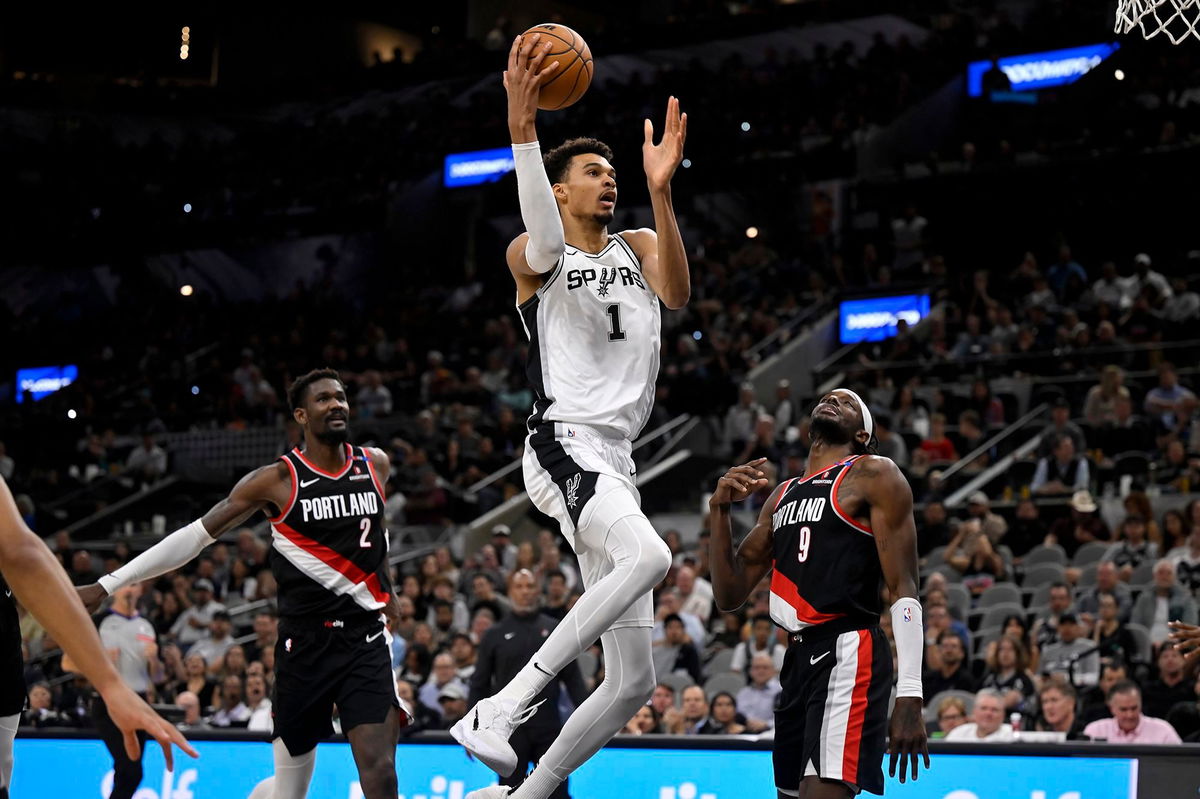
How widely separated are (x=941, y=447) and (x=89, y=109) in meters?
25.5

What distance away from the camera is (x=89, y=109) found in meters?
35.3

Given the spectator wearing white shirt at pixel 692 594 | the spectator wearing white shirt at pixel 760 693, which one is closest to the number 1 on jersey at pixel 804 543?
the spectator wearing white shirt at pixel 760 693

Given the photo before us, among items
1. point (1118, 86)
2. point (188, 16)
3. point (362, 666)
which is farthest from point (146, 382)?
point (362, 666)

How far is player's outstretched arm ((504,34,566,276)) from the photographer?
5680 millimetres

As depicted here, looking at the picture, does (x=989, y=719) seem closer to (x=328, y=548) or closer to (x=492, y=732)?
(x=328, y=548)

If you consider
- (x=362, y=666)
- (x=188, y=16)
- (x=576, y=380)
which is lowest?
(x=362, y=666)

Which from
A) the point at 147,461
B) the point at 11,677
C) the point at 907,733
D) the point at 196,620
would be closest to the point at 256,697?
the point at 196,620

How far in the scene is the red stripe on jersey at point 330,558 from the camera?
726cm

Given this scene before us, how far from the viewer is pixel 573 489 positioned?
5.94 metres

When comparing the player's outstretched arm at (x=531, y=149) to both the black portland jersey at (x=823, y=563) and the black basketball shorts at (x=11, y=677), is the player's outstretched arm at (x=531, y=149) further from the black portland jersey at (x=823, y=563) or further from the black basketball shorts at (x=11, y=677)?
the black basketball shorts at (x=11, y=677)

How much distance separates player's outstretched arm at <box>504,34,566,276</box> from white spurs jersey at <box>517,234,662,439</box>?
0.26 metres

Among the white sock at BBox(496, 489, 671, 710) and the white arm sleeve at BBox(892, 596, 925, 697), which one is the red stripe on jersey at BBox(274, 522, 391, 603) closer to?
the white sock at BBox(496, 489, 671, 710)

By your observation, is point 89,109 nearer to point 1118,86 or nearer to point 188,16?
point 188,16

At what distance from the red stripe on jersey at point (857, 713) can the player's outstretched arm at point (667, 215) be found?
1573 millimetres
